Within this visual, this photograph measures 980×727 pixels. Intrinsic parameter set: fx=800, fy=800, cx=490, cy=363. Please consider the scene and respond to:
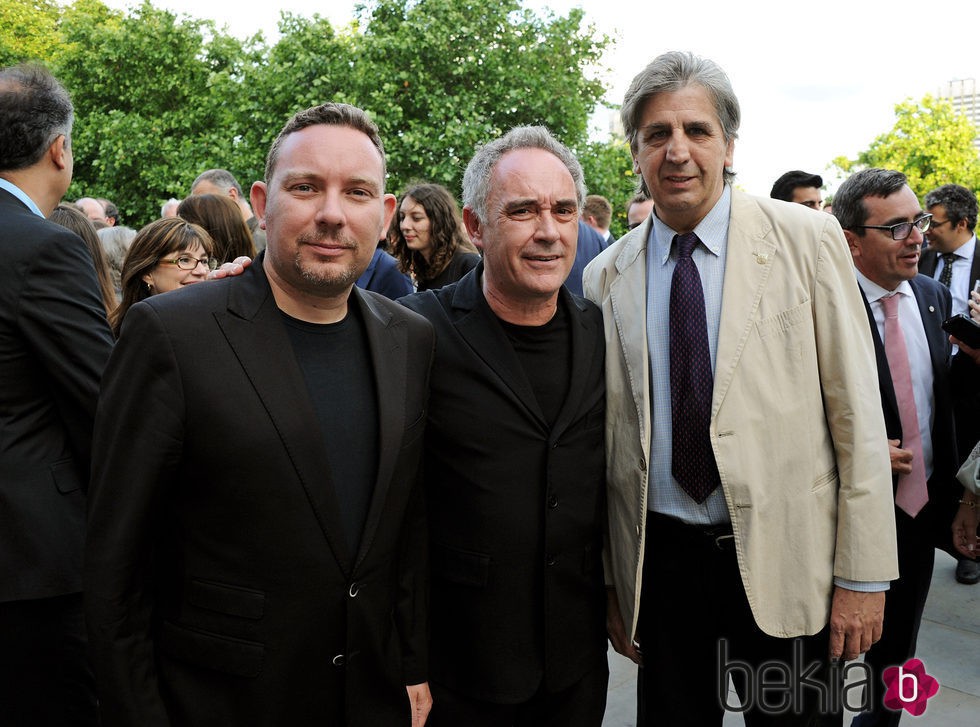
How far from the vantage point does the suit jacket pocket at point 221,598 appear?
1772mm

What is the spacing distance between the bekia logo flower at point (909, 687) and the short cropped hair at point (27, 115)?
12.2ft

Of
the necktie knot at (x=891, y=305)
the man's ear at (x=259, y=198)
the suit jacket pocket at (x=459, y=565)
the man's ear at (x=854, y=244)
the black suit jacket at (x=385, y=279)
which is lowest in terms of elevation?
the suit jacket pocket at (x=459, y=565)

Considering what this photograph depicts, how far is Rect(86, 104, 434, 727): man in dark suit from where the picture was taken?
173 centimetres

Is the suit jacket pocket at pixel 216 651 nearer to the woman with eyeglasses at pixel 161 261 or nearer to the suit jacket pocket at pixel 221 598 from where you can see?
the suit jacket pocket at pixel 221 598

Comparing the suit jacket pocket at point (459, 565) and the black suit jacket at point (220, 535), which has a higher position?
the black suit jacket at point (220, 535)

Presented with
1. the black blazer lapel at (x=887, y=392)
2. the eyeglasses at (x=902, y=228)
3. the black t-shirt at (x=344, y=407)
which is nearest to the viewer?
the black t-shirt at (x=344, y=407)

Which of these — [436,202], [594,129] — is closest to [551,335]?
[436,202]

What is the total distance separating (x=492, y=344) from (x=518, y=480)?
406 mm

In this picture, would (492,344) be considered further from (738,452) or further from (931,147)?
(931,147)

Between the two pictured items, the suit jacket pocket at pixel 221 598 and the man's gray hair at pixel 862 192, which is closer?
the suit jacket pocket at pixel 221 598

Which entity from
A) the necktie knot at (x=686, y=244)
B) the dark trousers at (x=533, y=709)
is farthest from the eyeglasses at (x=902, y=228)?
the dark trousers at (x=533, y=709)

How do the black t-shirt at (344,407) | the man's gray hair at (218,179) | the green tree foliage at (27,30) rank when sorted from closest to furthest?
1. the black t-shirt at (344,407)
2. the man's gray hair at (218,179)
3. the green tree foliage at (27,30)

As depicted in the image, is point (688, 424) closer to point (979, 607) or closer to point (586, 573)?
point (586, 573)

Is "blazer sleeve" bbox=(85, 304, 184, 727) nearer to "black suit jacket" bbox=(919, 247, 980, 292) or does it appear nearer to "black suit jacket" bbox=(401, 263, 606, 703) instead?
"black suit jacket" bbox=(401, 263, 606, 703)
